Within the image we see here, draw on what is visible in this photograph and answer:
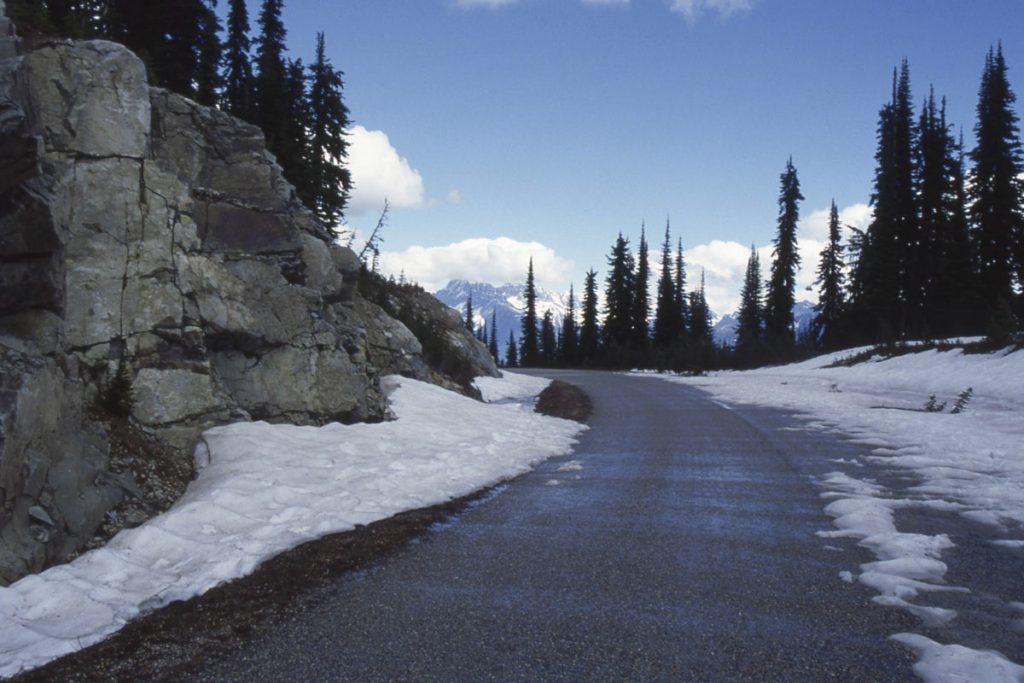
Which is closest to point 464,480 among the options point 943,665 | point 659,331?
point 943,665

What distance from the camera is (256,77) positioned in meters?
32.6

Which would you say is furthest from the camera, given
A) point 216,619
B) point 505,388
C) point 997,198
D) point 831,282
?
point 831,282

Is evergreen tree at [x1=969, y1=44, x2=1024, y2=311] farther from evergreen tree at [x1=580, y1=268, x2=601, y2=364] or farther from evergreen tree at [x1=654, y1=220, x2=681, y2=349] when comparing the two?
evergreen tree at [x1=580, y1=268, x2=601, y2=364]

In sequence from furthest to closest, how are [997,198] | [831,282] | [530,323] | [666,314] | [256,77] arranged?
[530,323]
[666,314]
[831,282]
[997,198]
[256,77]

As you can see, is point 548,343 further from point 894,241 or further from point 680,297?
point 894,241

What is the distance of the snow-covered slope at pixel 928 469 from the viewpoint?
4.41 meters

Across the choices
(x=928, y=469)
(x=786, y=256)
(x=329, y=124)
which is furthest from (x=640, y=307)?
(x=928, y=469)

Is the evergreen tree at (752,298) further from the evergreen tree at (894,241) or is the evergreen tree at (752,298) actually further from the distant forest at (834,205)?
the evergreen tree at (894,241)

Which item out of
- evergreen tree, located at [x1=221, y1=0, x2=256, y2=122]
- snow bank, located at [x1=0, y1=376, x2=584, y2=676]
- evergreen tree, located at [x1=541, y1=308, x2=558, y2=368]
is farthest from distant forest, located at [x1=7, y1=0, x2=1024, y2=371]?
evergreen tree, located at [x1=541, y1=308, x2=558, y2=368]

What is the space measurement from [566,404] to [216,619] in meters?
16.7

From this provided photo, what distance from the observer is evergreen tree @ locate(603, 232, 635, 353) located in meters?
76.9

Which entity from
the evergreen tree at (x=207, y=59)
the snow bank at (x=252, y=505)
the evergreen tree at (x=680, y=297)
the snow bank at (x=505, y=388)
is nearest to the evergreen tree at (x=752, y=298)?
the evergreen tree at (x=680, y=297)

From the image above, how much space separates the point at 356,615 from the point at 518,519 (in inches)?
110

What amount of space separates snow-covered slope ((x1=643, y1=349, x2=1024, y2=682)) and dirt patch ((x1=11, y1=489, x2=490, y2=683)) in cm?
373
